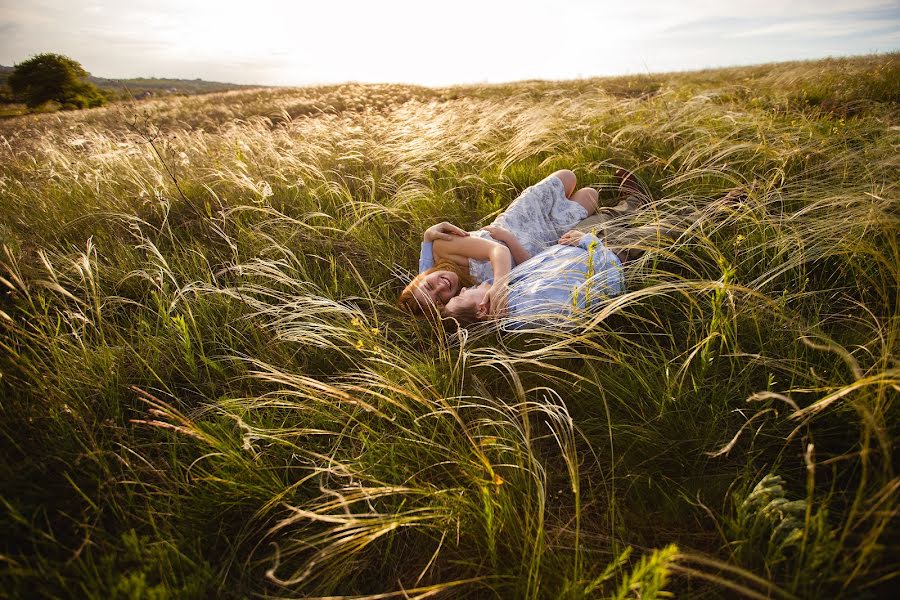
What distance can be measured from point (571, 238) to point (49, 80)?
35.4m

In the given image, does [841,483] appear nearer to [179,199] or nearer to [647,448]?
[647,448]

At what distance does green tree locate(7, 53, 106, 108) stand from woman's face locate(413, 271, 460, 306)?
3224 cm

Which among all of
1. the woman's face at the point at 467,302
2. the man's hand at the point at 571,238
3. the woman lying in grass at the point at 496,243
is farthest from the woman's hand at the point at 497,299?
the man's hand at the point at 571,238

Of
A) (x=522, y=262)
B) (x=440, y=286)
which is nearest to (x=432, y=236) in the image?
(x=440, y=286)

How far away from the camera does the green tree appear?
22625mm

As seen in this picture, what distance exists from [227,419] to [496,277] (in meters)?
1.42

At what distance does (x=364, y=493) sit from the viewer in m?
1.00

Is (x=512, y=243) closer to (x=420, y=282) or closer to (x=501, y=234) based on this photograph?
(x=501, y=234)

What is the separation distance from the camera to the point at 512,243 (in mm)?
2422

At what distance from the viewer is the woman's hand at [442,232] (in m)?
2.27

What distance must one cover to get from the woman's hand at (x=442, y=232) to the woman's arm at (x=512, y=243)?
23 cm

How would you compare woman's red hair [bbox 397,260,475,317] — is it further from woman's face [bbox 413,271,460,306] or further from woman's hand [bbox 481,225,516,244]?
woman's hand [bbox 481,225,516,244]

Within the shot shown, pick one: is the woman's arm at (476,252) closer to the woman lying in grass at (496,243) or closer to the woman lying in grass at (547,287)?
the woman lying in grass at (496,243)

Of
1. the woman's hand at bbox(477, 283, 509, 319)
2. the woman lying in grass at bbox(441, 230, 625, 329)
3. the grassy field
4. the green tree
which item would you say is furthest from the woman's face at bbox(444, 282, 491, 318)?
the green tree
